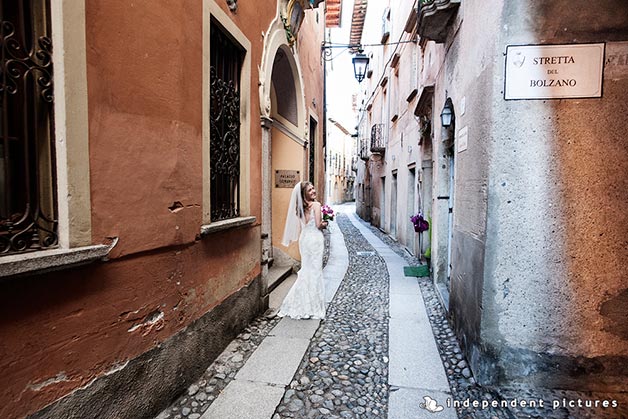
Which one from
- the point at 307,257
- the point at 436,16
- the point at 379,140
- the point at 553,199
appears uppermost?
the point at 436,16

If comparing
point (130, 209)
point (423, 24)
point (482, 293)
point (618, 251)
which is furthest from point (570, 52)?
point (130, 209)

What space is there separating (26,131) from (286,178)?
18.4ft

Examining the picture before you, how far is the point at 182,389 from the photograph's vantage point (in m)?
2.97

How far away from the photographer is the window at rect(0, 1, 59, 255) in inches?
68.4

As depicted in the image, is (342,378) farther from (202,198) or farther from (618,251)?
(618,251)

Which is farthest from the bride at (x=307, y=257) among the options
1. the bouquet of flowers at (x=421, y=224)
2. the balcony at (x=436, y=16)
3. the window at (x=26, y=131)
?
the window at (x=26, y=131)

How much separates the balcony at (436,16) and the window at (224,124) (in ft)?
8.09

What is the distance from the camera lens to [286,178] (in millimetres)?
7352

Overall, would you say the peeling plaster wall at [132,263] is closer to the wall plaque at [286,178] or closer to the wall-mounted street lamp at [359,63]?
the wall plaque at [286,178]

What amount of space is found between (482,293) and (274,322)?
2.56 meters

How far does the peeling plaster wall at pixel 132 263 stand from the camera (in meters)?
1.84
